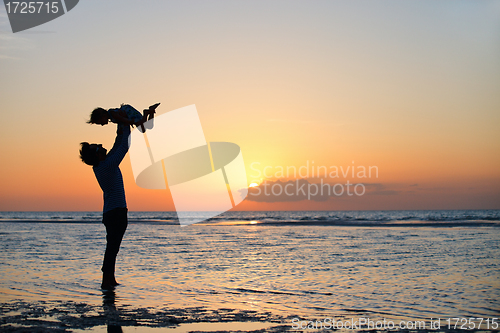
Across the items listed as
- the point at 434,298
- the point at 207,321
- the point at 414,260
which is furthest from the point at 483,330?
the point at 414,260

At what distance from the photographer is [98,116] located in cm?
493

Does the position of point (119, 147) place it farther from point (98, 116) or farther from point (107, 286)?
point (107, 286)

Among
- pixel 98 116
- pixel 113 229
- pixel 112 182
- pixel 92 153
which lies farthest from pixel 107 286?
pixel 98 116

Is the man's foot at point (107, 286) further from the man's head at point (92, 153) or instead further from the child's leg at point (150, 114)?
the child's leg at point (150, 114)

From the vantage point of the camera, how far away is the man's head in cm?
506

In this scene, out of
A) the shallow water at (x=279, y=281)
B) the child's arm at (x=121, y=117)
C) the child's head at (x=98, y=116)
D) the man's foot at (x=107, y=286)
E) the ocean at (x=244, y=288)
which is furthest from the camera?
the man's foot at (x=107, y=286)

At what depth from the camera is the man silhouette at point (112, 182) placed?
16.9 ft

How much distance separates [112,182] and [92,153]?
0.44m

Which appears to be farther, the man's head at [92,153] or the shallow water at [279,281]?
the man's head at [92,153]

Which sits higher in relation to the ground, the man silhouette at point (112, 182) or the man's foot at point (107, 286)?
the man silhouette at point (112, 182)

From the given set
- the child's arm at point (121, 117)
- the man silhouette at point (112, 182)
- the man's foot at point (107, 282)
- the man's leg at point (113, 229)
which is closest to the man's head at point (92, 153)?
the man silhouette at point (112, 182)

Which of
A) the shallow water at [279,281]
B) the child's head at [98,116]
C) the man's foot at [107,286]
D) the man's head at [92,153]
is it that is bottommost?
the shallow water at [279,281]

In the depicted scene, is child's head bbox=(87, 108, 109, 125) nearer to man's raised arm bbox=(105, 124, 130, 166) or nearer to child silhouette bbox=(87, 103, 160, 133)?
child silhouette bbox=(87, 103, 160, 133)

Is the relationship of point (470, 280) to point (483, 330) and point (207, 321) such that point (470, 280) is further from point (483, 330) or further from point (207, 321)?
point (207, 321)
